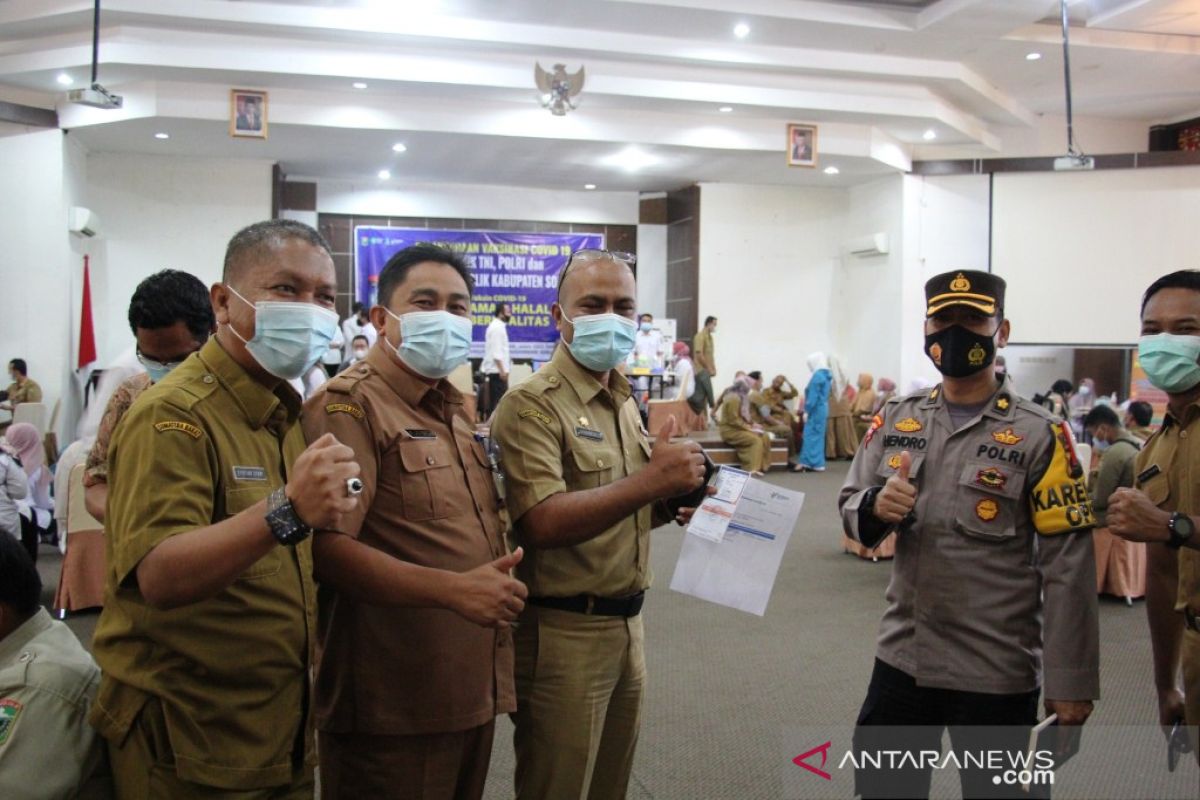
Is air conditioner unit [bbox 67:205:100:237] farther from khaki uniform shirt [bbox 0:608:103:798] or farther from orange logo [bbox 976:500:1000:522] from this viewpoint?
orange logo [bbox 976:500:1000:522]

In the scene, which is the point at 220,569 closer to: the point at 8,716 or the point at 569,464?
the point at 8,716

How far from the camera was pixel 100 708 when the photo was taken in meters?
1.50

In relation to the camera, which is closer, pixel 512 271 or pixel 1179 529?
pixel 1179 529

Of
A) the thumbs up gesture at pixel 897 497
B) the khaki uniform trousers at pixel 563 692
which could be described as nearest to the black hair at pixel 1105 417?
the thumbs up gesture at pixel 897 497

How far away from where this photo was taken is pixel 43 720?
1563 mm

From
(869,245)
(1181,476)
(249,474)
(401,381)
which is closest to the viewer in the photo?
(249,474)

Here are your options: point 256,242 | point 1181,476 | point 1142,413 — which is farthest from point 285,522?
point 1142,413

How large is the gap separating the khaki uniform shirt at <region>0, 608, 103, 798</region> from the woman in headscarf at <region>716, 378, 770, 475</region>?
9.92 meters

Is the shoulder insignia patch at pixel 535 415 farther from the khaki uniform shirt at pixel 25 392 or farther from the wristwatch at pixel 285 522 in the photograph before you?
the khaki uniform shirt at pixel 25 392

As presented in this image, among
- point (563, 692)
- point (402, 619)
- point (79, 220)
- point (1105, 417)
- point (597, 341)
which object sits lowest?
point (563, 692)

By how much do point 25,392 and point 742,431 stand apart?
28.3 feet

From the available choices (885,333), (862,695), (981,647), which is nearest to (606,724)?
(981,647)

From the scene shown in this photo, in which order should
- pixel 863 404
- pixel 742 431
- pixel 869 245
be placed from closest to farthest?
pixel 742 431, pixel 863 404, pixel 869 245

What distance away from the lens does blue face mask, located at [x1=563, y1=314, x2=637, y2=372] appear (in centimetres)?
216
